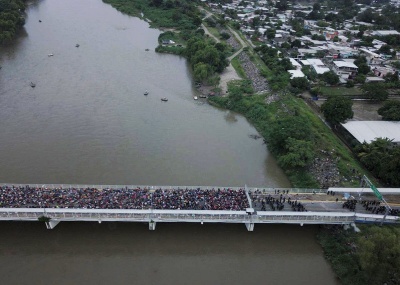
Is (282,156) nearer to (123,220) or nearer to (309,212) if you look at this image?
(309,212)

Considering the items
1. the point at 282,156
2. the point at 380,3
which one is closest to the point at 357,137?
the point at 282,156

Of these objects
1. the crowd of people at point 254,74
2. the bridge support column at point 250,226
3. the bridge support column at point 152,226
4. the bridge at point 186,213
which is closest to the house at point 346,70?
the crowd of people at point 254,74

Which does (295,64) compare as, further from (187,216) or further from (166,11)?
(166,11)

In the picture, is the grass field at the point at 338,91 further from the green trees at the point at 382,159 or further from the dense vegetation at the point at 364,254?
the dense vegetation at the point at 364,254

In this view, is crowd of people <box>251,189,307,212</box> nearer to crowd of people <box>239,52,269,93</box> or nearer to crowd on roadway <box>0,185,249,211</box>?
crowd on roadway <box>0,185,249,211</box>

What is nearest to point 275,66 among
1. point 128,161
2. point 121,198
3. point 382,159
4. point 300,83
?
point 300,83

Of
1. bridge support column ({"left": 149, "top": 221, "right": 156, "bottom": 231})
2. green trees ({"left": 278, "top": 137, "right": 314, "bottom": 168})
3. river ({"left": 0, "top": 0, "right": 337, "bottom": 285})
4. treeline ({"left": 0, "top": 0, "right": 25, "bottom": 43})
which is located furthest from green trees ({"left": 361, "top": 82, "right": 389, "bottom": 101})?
treeline ({"left": 0, "top": 0, "right": 25, "bottom": 43})
